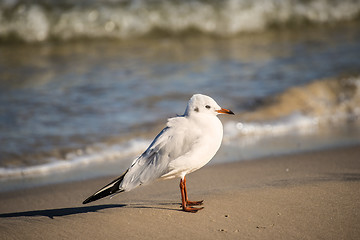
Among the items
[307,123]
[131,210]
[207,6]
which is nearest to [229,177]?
[131,210]

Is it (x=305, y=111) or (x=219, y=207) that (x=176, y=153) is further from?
(x=305, y=111)

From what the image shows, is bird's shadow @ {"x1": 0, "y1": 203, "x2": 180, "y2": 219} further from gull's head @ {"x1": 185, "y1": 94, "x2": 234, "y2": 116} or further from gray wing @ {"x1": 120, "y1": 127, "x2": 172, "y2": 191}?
gull's head @ {"x1": 185, "y1": 94, "x2": 234, "y2": 116}

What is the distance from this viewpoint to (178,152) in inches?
134

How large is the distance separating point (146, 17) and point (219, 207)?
401 inches

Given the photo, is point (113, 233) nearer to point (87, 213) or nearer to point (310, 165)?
point (87, 213)

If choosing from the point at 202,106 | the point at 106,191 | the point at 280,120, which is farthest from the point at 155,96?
the point at 106,191

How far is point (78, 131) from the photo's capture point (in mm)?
6219

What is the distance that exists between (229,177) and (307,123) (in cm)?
226

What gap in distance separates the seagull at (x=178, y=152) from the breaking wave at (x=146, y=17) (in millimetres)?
9461

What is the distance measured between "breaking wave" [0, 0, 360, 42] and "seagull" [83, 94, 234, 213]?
31.0 feet

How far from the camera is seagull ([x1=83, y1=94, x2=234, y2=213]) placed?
3.37 meters

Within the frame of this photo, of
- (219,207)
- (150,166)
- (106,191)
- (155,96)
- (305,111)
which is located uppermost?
(155,96)

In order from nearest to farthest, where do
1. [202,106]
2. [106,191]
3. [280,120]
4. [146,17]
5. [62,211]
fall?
[106,191]
[202,106]
[62,211]
[280,120]
[146,17]

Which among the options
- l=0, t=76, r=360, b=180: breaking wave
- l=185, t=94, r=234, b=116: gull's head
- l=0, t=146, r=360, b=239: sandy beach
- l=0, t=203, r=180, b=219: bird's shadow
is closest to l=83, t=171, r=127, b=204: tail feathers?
l=0, t=146, r=360, b=239: sandy beach
